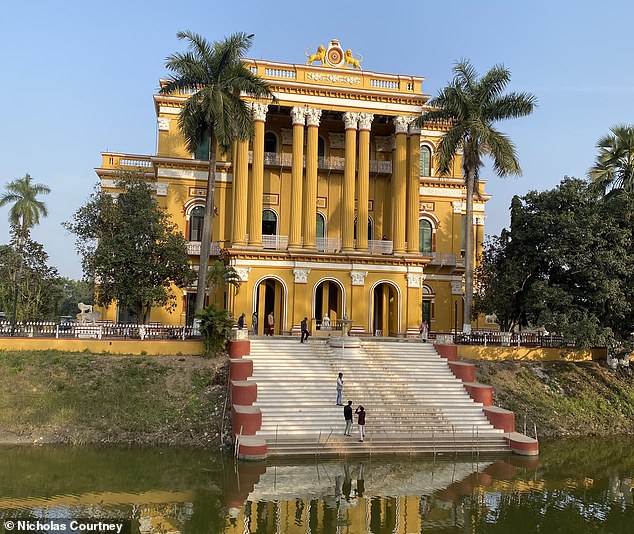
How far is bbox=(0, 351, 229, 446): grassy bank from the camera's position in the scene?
62.4ft

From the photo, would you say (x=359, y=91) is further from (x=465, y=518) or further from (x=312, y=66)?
(x=465, y=518)

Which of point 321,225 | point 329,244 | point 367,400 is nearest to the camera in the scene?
point 367,400

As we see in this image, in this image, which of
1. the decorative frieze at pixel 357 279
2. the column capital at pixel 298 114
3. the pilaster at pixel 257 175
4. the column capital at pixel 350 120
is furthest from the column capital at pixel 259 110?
the decorative frieze at pixel 357 279

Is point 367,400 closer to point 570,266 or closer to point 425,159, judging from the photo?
point 570,266

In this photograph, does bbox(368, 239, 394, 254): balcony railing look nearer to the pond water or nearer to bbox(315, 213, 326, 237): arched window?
bbox(315, 213, 326, 237): arched window

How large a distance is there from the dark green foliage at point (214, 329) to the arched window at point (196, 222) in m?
10.9

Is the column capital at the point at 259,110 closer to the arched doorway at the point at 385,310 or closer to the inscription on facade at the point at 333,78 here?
the inscription on facade at the point at 333,78

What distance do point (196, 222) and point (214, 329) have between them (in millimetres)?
12023

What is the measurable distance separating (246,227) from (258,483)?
727 inches

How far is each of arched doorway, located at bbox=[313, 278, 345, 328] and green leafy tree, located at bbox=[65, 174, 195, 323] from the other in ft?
22.5

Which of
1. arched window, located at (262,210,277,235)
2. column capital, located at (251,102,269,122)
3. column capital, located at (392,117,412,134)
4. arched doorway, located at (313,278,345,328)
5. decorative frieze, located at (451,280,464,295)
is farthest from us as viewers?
decorative frieze, located at (451,280,464,295)

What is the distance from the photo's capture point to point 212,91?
25.2 m

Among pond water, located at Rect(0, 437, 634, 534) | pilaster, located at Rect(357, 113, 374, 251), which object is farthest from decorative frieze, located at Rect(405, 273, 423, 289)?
pond water, located at Rect(0, 437, 634, 534)

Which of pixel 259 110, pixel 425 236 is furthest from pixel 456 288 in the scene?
pixel 259 110
